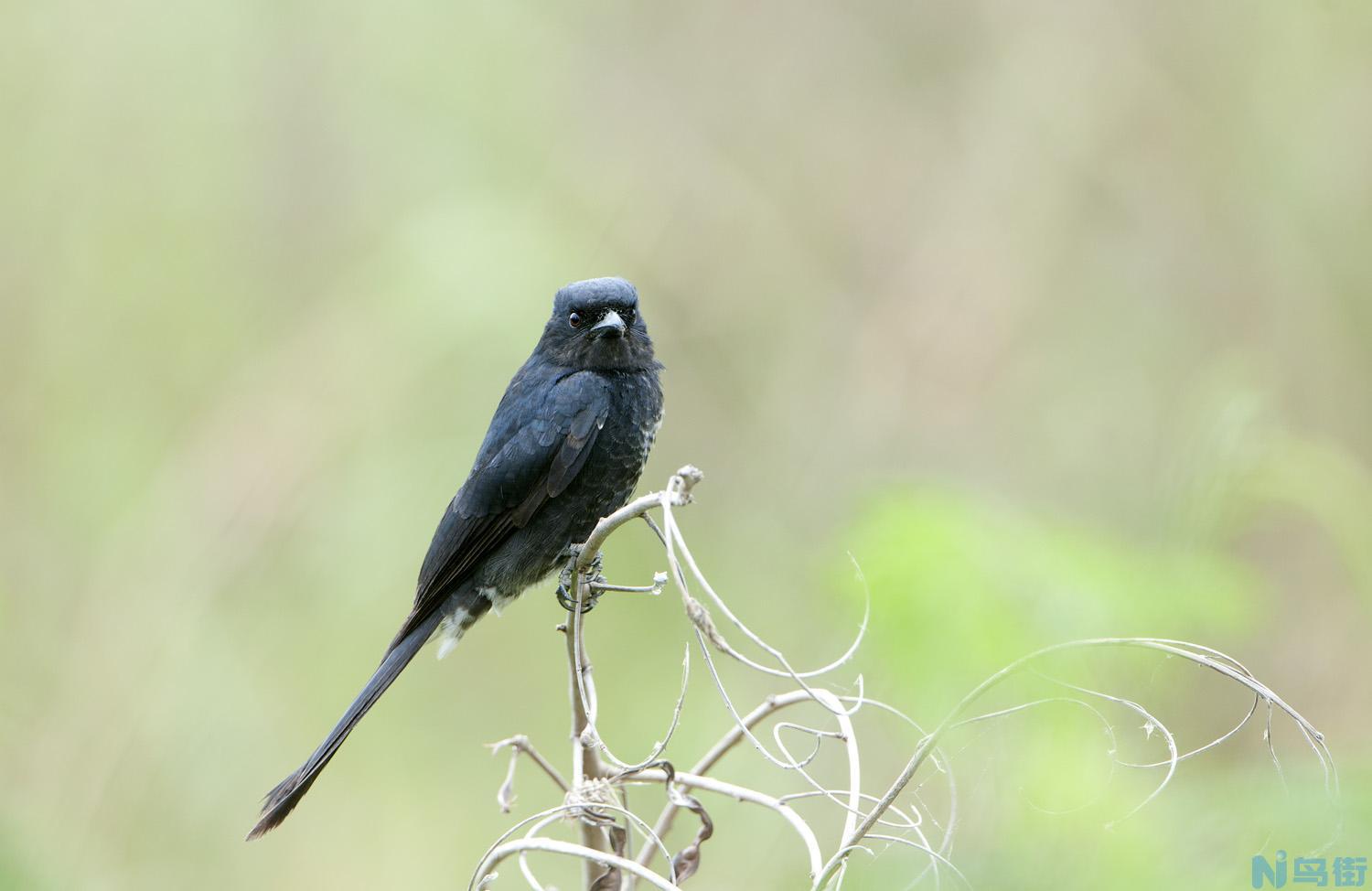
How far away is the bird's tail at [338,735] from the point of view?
124 inches

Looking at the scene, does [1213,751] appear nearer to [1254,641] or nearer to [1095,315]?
[1254,641]

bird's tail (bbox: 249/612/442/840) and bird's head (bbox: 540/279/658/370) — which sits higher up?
bird's head (bbox: 540/279/658/370)

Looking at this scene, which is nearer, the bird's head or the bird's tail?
the bird's tail

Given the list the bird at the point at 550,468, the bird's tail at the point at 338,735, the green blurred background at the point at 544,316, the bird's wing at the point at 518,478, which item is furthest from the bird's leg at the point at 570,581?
the green blurred background at the point at 544,316

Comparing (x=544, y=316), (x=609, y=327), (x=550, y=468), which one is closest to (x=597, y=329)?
(x=609, y=327)

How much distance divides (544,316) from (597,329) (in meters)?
1.22

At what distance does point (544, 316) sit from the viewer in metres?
5.06

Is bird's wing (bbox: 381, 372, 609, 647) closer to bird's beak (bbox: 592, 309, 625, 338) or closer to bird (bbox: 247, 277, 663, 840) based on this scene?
bird (bbox: 247, 277, 663, 840)

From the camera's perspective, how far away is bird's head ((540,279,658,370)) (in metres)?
3.96

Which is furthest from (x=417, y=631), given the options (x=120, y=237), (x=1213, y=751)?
(x=1213, y=751)

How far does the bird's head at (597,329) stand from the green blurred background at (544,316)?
905mm
